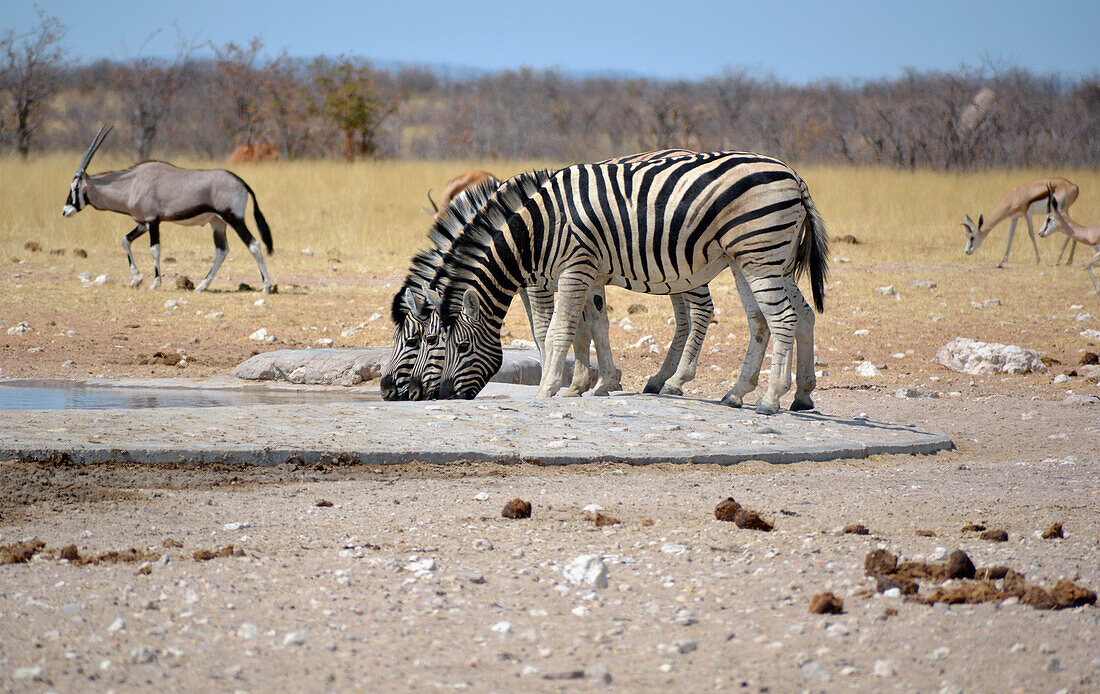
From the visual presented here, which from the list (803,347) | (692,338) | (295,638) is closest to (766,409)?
(803,347)

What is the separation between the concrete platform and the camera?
516 cm

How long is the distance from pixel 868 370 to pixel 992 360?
1105mm

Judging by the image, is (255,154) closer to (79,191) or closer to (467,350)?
(79,191)

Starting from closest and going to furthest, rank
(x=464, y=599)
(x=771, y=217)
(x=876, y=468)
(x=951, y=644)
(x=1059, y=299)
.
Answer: (x=951, y=644)
(x=464, y=599)
(x=876, y=468)
(x=771, y=217)
(x=1059, y=299)

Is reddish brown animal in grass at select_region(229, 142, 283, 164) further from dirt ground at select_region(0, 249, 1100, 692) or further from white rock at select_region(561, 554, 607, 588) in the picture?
white rock at select_region(561, 554, 607, 588)

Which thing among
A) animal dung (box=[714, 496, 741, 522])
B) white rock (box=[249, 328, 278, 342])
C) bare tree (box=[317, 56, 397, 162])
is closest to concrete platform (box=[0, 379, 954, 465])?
animal dung (box=[714, 496, 741, 522])

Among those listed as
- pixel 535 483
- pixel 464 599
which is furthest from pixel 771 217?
pixel 464 599

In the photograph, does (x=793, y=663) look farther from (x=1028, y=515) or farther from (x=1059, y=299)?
(x=1059, y=299)

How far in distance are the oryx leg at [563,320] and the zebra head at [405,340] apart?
881 mm

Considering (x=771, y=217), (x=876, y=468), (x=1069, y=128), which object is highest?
(x=1069, y=128)

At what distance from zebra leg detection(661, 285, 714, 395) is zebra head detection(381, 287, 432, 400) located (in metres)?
1.66

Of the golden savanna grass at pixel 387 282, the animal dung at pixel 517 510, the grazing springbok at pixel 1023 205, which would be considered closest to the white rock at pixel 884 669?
the animal dung at pixel 517 510

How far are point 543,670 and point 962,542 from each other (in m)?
2.01

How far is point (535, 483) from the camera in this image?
509 centimetres
